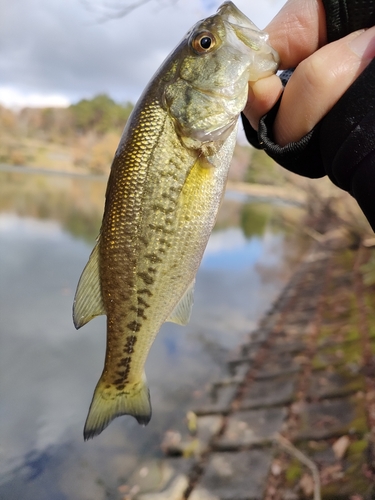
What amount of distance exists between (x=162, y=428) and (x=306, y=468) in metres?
2.39

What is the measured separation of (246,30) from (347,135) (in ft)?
2.61

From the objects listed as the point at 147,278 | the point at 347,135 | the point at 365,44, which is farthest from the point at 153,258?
the point at 365,44

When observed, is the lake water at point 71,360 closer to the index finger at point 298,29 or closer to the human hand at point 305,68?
the human hand at point 305,68

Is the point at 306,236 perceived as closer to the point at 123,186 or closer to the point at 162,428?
the point at 162,428

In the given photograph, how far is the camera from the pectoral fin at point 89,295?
2.14 meters

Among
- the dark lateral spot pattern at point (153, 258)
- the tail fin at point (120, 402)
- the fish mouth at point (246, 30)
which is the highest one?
the fish mouth at point (246, 30)

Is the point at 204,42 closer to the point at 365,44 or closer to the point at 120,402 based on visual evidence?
the point at 365,44

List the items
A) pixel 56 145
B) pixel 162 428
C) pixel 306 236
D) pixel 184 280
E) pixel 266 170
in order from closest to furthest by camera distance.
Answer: pixel 184 280
pixel 162 428
pixel 306 236
pixel 266 170
pixel 56 145

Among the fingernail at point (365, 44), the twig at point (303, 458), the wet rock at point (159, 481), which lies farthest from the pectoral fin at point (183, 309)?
the wet rock at point (159, 481)

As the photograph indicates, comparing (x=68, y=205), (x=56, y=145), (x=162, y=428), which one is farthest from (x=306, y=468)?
(x=56, y=145)

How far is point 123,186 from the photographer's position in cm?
205

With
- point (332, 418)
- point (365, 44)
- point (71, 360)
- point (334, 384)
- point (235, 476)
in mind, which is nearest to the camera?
point (365, 44)

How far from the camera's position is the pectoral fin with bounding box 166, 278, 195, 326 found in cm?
229

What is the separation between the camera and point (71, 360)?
25.1 feet
